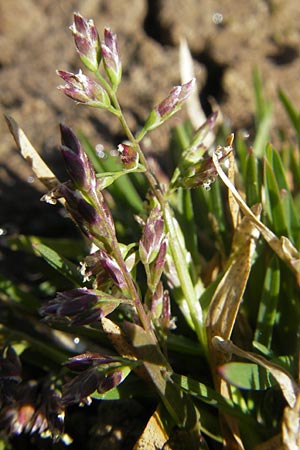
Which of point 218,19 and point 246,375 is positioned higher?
point 218,19

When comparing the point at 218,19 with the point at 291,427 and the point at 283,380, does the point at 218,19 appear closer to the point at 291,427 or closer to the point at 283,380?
the point at 283,380

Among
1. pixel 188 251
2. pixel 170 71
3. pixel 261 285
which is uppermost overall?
pixel 170 71

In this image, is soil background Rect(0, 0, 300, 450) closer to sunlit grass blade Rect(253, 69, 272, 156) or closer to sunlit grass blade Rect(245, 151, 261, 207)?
sunlit grass blade Rect(253, 69, 272, 156)

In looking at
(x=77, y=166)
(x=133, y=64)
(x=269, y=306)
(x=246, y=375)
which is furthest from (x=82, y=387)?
(x=133, y=64)

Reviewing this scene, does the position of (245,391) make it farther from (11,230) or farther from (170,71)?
(170,71)

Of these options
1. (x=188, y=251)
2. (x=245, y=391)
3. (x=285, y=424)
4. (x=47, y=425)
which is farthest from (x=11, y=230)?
(x=285, y=424)

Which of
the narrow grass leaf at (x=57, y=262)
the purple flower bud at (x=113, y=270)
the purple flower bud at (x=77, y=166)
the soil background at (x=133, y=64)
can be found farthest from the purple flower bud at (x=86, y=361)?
the soil background at (x=133, y=64)
